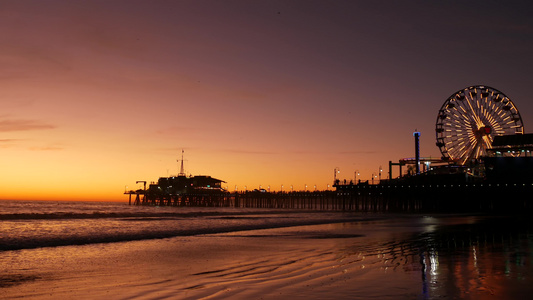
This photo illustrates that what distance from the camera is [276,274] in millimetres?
11820

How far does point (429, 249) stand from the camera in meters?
17.5

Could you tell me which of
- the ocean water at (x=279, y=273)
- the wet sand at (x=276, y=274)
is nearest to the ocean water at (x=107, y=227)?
the ocean water at (x=279, y=273)

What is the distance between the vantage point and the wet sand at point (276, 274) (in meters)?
9.33

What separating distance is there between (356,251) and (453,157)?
217 ft

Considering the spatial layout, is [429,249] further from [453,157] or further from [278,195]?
[278,195]

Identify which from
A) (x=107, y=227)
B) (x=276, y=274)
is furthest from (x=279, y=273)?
(x=107, y=227)

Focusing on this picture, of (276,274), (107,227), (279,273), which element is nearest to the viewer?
(276,274)

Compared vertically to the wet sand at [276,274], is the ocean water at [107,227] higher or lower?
lower

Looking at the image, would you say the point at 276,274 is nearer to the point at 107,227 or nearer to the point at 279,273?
the point at 279,273

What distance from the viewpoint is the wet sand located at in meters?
9.33

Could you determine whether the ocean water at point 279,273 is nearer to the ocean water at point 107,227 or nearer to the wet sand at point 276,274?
the wet sand at point 276,274

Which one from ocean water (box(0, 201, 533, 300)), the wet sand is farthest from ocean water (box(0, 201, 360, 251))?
the wet sand

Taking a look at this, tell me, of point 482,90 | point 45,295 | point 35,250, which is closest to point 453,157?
point 482,90

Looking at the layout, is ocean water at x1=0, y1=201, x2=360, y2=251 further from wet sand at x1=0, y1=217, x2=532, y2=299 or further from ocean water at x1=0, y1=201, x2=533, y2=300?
wet sand at x1=0, y1=217, x2=532, y2=299
